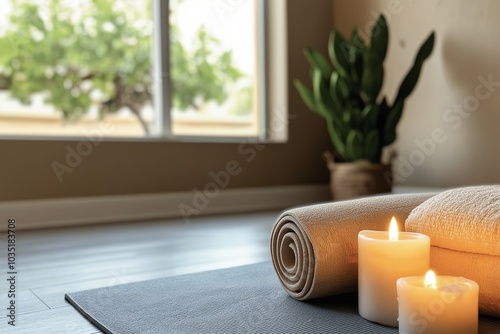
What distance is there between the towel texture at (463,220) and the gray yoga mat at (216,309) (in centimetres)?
14

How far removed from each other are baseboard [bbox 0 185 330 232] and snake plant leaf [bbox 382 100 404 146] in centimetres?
72

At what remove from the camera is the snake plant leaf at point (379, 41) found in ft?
8.08

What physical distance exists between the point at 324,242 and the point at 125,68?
2553mm

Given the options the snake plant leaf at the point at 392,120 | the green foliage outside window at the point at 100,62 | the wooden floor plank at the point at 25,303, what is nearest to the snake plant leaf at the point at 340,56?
the snake plant leaf at the point at 392,120

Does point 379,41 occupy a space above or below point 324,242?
above

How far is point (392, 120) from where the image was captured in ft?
8.11

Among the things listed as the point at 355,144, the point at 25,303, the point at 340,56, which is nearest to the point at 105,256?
the point at 25,303

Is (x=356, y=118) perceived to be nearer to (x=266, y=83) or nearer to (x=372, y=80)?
(x=372, y=80)

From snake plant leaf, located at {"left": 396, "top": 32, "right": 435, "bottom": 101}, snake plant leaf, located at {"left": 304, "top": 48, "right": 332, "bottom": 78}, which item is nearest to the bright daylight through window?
snake plant leaf, located at {"left": 304, "top": 48, "right": 332, "bottom": 78}

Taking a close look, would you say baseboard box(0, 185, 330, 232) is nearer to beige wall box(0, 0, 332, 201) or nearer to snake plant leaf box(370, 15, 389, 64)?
beige wall box(0, 0, 332, 201)

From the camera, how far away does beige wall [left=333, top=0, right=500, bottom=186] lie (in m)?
2.41

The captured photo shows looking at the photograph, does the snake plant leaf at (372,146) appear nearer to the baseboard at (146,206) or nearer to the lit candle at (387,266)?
the baseboard at (146,206)

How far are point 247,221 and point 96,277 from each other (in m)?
1.09

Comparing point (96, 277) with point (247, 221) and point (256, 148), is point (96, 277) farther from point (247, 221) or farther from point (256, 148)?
point (256, 148)
